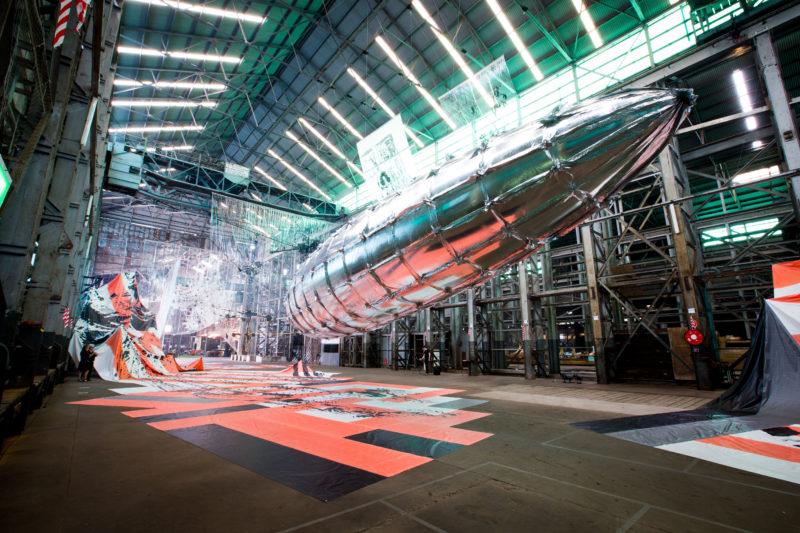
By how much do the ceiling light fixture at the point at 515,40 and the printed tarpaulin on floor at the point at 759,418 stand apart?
13.4m

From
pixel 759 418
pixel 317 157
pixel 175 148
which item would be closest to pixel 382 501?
pixel 759 418

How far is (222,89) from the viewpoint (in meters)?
21.2

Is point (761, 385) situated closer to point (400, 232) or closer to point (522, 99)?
point (400, 232)

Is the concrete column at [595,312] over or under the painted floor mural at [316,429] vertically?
over

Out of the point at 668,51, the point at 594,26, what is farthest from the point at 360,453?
the point at 594,26

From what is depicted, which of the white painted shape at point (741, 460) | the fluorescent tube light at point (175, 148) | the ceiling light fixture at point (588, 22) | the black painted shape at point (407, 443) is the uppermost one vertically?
the fluorescent tube light at point (175, 148)

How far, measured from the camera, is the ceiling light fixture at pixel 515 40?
1510 cm

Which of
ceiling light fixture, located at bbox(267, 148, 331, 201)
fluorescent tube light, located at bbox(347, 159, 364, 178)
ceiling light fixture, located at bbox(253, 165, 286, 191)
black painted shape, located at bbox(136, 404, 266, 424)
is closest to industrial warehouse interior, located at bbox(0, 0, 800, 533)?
black painted shape, located at bbox(136, 404, 266, 424)

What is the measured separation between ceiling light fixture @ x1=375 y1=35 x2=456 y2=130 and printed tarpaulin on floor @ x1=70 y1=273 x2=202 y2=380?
55.4 feet

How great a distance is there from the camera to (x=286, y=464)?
3.21 meters

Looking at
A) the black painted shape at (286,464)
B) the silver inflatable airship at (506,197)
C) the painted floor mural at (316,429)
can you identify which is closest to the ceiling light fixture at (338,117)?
the painted floor mural at (316,429)

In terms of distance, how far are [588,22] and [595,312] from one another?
1246cm

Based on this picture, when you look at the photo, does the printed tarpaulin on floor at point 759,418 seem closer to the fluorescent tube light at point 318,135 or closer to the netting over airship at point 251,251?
the netting over airship at point 251,251

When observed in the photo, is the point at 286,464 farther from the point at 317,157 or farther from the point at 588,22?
the point at 317,157
